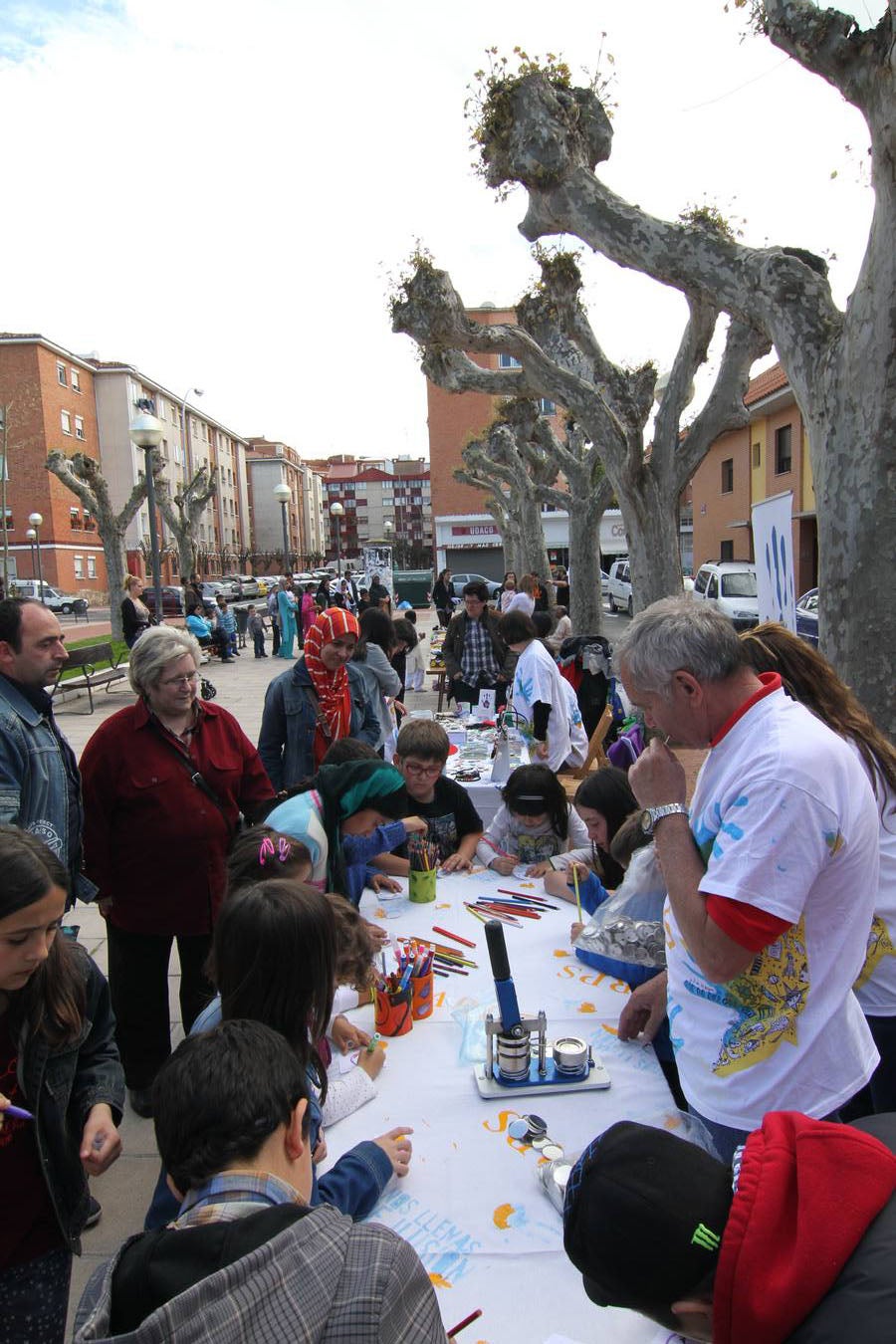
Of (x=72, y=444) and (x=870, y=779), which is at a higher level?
(x=72, y=444)

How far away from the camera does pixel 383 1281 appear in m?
0.87

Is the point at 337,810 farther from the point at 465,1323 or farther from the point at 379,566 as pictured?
the point at 379,566

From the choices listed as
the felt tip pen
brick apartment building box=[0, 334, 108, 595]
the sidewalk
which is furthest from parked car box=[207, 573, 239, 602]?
the felt tip pen

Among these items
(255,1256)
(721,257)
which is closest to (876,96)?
(721,257)

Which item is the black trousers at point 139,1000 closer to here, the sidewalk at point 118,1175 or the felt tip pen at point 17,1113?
the sidewalk at point 118,1175

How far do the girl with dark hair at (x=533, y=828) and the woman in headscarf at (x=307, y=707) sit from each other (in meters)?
1.19

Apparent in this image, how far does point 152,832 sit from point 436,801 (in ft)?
4.27

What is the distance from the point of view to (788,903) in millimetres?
1369

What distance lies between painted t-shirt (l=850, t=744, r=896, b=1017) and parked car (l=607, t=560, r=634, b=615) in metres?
24.8

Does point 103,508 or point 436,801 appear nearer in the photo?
point 436,801

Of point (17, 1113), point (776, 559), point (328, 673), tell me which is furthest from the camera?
point (328, 673)

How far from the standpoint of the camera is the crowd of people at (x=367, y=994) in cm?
81

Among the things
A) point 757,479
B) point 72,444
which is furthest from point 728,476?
point 72,444

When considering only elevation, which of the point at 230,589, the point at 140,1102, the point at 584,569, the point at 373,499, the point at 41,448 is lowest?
the point at 140,1102
